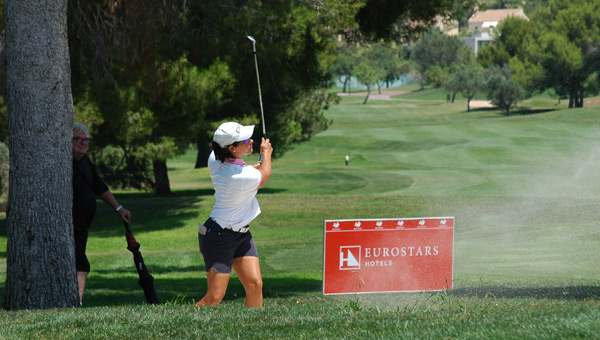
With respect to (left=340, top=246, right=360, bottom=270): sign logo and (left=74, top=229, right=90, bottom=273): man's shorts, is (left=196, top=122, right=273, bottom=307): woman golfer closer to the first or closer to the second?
(left=340, top=246, right=360, bottom=270): sign logo

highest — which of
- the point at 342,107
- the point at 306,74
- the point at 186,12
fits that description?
the point at 186,12

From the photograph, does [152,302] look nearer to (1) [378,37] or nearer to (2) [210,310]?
(2) [210,310]

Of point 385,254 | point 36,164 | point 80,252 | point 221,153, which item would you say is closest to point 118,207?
point 80,252

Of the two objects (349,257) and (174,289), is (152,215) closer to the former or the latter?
(174,289)

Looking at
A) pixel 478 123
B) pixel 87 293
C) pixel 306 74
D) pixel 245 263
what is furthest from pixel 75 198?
pixel 478 123

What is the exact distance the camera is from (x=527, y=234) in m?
16.5

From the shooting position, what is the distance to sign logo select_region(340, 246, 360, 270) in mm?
7914

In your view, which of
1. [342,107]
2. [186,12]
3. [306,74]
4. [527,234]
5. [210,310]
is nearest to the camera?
[210,310]

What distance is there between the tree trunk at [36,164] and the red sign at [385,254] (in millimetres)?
2550

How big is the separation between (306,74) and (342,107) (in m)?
75.5

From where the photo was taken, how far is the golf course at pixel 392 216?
5.14 metres

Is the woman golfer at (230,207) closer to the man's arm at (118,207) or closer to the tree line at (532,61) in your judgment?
the man's arm at (118,207)

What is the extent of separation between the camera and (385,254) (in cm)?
795

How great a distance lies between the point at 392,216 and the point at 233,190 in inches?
669
